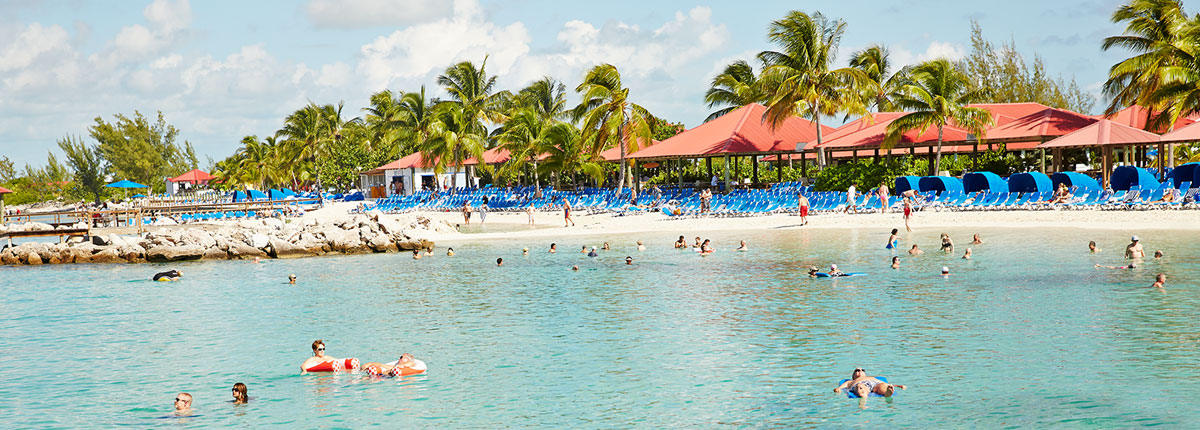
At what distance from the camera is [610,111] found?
36.5 m

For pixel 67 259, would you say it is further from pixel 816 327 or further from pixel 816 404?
pixel 816 404

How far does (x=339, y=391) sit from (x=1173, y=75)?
89.5ft

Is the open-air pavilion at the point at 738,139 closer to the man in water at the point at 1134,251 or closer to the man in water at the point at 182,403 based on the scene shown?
the man in water at the point at 1134,251

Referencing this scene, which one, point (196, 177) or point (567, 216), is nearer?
point (567, 216)

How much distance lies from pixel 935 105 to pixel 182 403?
26.0 meters

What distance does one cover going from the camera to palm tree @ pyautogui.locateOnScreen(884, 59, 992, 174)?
30375 mm

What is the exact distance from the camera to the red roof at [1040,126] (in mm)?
30252

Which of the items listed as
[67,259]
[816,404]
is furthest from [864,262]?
[67,259]

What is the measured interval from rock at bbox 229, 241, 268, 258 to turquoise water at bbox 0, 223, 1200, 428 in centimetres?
545

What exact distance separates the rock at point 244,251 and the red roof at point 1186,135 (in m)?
24.3

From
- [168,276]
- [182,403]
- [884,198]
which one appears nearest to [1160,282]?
[182,403]

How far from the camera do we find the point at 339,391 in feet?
33.6

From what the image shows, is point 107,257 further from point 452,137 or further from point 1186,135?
point 1186,135

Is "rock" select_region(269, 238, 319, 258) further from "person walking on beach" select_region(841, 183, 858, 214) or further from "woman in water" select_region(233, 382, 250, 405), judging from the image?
"woman in water" select_region(233, 382, 250, 405)
